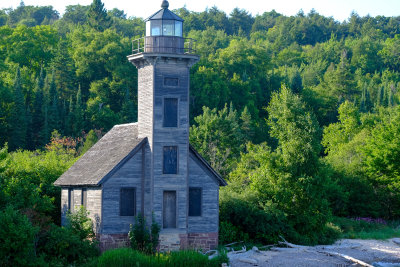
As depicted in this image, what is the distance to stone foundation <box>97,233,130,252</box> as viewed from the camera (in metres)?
29.0

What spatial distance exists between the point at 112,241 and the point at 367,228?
1916cm

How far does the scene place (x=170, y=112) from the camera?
30.0 m

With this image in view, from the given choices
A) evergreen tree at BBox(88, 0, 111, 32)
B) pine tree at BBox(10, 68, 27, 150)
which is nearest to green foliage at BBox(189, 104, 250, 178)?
pine tree at BBox(10, 68, 27, 150)

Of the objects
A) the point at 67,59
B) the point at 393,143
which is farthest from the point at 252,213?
the point at 67,59

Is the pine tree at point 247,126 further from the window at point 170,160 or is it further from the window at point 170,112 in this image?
the window at point 170,160

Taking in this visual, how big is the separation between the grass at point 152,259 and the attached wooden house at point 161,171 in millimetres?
2722

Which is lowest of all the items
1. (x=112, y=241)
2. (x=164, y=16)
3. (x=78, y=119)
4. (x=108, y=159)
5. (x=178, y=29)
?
(x=112, y=241)

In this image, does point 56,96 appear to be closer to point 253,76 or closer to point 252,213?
point 253,76

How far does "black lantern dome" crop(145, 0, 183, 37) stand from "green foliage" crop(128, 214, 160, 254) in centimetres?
868

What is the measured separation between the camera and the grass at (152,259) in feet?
84.0

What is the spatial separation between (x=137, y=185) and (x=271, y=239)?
785 cm

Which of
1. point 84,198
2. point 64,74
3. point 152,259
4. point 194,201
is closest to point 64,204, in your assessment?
point 84,198

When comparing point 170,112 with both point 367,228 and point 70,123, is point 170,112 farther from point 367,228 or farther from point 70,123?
point 70,123

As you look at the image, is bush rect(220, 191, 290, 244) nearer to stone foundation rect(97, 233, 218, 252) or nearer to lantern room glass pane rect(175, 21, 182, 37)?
stone foundation rect(97, 233, 218, 252)
